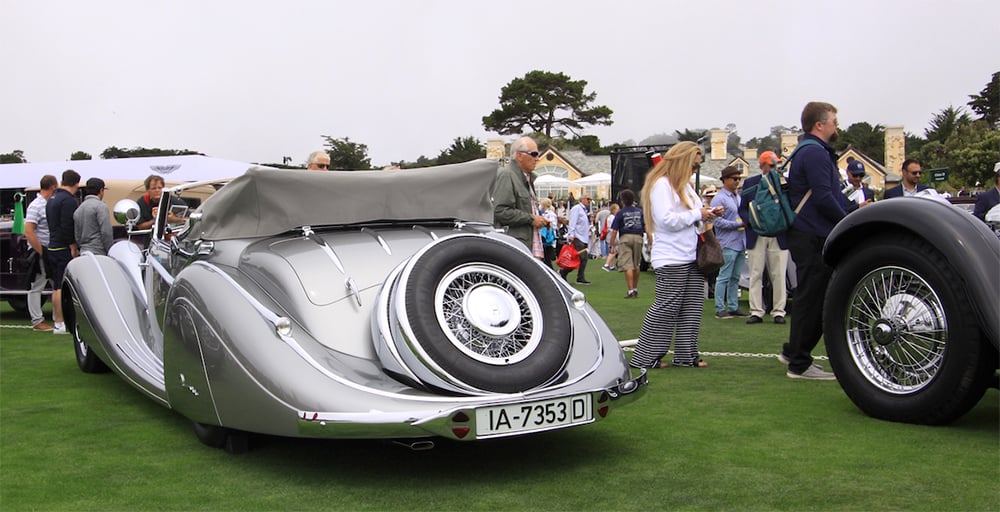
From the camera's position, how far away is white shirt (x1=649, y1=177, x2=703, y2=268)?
639 centimetres

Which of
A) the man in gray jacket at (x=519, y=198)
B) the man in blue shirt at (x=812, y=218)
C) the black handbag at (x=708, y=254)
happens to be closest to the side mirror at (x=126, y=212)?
the man in gray jacket at (x=519, y=198)

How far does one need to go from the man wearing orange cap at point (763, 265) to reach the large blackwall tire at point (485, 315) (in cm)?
603

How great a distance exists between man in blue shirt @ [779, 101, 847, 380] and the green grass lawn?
0.43 metres

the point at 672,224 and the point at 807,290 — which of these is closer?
the point at 807,290

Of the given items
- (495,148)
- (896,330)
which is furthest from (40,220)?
(495,148)

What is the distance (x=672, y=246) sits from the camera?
6480 millimetres

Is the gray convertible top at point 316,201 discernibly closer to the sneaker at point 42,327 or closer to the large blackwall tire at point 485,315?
the large blackwall tire at point 485,315

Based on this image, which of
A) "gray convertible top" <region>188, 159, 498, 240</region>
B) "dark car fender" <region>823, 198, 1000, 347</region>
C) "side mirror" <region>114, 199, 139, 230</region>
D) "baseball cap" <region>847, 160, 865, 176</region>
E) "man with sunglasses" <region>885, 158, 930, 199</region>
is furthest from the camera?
"baseball cap" <region>847, 160, 865, 176</region>

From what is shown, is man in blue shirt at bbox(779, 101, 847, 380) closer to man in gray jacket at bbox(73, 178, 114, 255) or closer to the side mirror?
the side mirror

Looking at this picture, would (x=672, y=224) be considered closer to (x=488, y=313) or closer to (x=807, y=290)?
(x=807, y=290)

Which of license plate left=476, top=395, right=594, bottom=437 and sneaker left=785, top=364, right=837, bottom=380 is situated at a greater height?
license plate left=476, top=395, right=594, bottom=437

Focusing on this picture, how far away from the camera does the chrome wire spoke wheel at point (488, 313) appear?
403 cm

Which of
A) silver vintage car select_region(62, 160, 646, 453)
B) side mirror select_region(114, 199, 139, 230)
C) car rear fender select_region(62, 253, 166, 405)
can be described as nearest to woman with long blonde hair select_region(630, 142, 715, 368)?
silver vintage car select_region(62, 160, 646, 453)

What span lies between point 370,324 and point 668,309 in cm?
290
